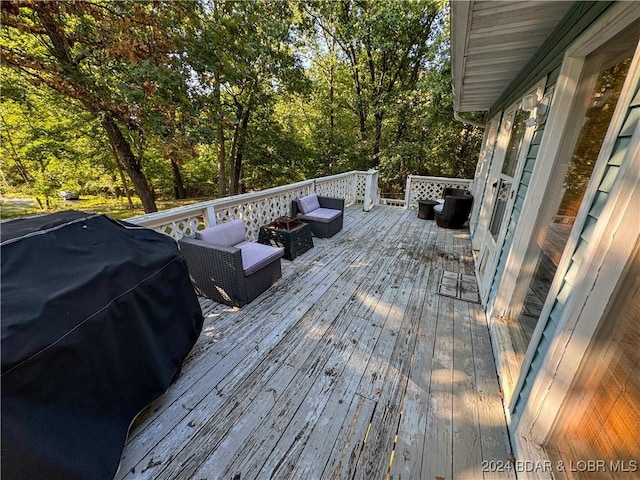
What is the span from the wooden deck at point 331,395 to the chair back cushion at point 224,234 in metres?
0.71

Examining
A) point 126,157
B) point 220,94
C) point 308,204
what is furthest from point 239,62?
point 308,204

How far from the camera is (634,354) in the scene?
0.96 meters

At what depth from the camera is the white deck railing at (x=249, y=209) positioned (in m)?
2.76

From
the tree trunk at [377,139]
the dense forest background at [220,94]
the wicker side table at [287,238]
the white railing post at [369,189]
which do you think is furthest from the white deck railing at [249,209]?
the tree trunk at [377,139]

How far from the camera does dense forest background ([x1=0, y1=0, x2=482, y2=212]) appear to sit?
415 cm

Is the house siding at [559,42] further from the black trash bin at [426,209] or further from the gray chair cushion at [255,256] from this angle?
the black trash bin at [426,209]

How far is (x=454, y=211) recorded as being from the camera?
211 inches

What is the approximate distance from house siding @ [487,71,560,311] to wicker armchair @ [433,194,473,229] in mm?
2992

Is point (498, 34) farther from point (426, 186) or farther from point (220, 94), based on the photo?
point (220, 94)

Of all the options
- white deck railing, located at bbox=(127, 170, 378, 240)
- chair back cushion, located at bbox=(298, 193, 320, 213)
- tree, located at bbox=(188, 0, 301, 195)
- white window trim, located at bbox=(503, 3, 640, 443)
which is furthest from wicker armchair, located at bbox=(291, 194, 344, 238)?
white window trim, located at bbox=(503, 3, 640, 443)

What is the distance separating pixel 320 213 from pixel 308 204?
0.92ft

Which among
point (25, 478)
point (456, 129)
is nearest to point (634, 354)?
point (25, 478)

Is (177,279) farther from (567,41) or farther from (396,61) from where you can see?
(396,61)

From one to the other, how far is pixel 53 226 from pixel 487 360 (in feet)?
10.6
